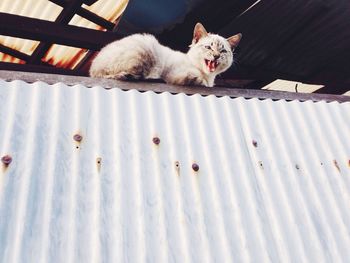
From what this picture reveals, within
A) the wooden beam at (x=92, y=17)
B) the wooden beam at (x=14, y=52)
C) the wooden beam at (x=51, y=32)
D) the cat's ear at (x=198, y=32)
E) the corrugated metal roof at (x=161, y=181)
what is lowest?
the corrugated metal roof at (x=161, y=181)

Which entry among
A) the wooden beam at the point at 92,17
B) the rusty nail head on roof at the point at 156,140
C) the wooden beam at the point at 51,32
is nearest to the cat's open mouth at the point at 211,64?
the wooden beam at the point at 51,32

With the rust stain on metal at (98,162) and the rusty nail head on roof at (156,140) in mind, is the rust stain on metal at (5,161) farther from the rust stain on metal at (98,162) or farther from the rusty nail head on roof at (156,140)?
the rusty nail head on roof at (156,140)

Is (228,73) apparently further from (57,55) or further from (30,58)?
(30,58)

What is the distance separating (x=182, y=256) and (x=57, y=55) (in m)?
5.60

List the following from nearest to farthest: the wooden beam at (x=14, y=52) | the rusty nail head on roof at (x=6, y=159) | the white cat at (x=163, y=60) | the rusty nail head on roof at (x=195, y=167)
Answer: the rusty nail head on roof at (x=6, y=159)
the rusty nail head on roof at (x=195, y=167)
the white cat at (x=163, y=60)
the wooden beam at (x=14, y=52)

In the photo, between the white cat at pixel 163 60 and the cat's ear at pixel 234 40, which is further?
the cat's ear at pixel 234 40

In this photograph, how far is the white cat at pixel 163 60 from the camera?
3.73m

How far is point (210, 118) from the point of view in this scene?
10.1ft

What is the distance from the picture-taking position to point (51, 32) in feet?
14.6

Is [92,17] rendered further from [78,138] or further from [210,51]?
[78,138]

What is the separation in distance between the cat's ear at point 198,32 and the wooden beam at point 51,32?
47.5 inches

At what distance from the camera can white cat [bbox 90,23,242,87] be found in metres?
3.73

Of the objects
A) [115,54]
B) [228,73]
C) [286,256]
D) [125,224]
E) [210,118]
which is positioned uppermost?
[228,73]

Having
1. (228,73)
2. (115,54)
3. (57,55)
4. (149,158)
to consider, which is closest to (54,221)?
(149,158)
